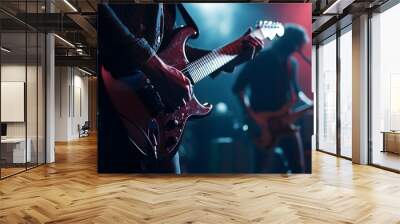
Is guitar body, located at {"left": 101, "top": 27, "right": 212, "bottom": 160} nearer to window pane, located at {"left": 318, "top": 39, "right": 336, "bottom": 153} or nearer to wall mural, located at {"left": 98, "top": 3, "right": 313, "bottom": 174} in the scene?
wall mural, located at {"left": 98, "top": 3, "right": 313, "bottom": 174}

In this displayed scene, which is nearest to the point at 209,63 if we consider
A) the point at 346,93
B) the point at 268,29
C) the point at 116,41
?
the point at 268,29

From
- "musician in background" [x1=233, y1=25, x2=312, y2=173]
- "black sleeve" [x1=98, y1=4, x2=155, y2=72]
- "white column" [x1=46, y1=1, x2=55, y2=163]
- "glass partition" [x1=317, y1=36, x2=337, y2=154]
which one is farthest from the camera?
"glass partition" [x1=317, y1=36, x2=337, y2=154]

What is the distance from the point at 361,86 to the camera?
26.9ft

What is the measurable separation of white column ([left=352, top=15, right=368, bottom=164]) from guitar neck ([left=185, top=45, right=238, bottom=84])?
129 inches

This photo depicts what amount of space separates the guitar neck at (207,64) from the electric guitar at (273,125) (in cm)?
110

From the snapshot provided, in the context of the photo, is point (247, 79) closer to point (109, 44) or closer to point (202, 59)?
point (202, 59)

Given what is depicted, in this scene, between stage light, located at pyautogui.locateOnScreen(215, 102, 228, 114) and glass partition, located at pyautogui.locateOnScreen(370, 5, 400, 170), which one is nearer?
stage light, located at pyautogui.locateOnScreen(215, 102, 228, 114)

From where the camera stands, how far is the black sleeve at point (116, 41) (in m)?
6.74

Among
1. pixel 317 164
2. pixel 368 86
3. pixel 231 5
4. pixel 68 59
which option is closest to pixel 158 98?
pixel 231 5

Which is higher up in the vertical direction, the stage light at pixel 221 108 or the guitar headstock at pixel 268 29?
the guitar headstock at pixel 268 29

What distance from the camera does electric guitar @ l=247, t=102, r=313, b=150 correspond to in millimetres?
6633

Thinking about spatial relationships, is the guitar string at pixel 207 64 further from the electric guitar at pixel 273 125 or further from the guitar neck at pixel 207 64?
the electric guitar at pixel 273 125

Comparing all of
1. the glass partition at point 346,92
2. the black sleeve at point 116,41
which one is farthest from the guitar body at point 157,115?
the glass partition at point 346,92

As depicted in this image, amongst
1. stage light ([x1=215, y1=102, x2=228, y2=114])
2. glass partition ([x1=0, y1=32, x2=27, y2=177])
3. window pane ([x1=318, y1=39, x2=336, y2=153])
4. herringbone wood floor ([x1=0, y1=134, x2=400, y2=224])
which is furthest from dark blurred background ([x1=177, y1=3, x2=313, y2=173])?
window pane ([x1=318, y1=39, x2=336, y2=153])
